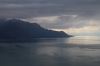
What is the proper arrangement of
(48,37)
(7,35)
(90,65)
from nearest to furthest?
(90,65)
(7,35)
(48,37)

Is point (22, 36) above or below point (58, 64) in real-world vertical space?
above

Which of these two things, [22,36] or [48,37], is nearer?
[22,36]

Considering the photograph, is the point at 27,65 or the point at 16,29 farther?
the point at 16,29

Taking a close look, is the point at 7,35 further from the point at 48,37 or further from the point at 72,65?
the point at 72,65

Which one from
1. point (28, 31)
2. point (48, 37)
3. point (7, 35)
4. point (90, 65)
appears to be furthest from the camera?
point (48, 37)

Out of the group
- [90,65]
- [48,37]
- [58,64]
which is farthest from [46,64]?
[48,37]

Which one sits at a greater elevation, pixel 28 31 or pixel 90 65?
pixel 28 31

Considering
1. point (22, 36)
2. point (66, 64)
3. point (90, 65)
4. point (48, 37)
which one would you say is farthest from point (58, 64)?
point (48, 37)

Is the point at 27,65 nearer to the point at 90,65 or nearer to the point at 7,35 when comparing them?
the point at 90,65
